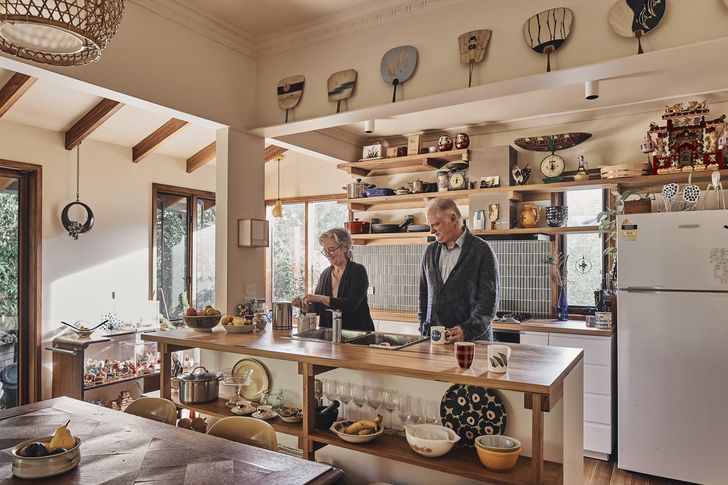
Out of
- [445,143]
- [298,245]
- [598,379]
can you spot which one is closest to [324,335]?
[598,379]

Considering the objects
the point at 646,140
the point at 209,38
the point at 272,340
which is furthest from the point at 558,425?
the point at 209,38

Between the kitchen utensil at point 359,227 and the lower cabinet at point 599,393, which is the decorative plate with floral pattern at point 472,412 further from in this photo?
the kitchen utensil at point 359,227

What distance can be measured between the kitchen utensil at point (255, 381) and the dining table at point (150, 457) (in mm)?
840

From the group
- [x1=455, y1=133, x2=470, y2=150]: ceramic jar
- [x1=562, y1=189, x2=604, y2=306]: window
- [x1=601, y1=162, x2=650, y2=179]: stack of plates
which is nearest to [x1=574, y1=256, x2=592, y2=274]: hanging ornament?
[x1=562, y1=189, x2=604, y2=306]: window

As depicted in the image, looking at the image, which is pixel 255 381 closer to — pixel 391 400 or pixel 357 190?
pixel 391 400

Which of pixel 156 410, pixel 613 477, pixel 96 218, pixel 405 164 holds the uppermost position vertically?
pixel 405 164

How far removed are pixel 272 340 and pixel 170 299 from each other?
370cm

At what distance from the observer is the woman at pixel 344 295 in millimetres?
3174

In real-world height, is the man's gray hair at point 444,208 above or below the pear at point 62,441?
above

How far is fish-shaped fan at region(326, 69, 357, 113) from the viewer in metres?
3.33

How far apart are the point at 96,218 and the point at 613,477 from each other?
5.00 metres

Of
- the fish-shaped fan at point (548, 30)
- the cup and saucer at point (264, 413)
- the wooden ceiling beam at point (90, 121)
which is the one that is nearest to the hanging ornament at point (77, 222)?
the wooden ceiling beam at point (90, 121)

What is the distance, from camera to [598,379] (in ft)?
12.4

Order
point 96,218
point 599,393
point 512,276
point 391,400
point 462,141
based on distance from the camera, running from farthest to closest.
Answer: point 96,218 < point 462,141 < point 512,276 < point 599,393 < point 391,400
